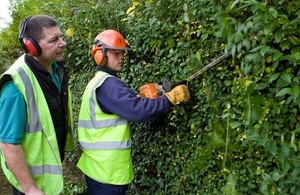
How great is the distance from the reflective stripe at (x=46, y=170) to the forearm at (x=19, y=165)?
0.10 metres

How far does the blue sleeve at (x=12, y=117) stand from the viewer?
7.20 ft

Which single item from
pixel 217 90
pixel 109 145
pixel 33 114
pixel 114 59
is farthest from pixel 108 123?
pixel 217 90

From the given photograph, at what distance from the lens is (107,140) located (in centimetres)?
278

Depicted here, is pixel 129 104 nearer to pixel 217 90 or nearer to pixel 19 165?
pixel 217 90

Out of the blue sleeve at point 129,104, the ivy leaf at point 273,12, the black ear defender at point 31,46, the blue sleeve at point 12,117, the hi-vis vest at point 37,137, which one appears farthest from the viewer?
the blue sleeve at point 129,104

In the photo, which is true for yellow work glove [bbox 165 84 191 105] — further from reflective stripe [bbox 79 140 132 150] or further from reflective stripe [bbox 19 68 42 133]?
reflective stripe [bbox 19 68 42 133]

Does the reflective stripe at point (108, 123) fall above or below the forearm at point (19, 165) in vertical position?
below

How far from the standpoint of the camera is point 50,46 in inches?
97.9

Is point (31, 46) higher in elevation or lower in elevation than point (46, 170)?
higher

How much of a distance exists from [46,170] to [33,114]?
0.39 meters

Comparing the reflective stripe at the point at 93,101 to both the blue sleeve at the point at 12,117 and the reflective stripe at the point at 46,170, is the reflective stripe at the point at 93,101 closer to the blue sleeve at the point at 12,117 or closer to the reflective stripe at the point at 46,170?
the reflective stripe at the point at 46,170

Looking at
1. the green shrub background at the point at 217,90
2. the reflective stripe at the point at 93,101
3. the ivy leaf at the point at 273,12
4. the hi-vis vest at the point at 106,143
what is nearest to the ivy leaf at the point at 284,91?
the green shrub background at the point at 217,90

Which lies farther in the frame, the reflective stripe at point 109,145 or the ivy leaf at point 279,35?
the reflective stripe at point 109,145

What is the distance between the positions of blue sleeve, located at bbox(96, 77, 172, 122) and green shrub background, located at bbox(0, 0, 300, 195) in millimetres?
272
